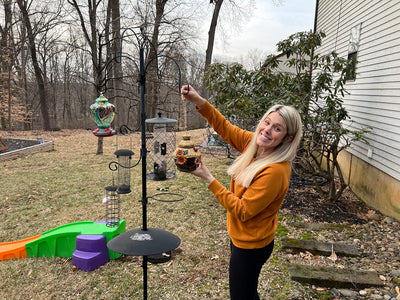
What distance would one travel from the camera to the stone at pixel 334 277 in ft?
9.36

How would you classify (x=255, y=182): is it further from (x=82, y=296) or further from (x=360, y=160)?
(x=360, y=160)

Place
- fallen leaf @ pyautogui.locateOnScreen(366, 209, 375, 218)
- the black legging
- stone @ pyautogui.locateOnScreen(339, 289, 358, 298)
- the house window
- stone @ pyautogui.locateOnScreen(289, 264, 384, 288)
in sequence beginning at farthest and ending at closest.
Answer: the house window
fallen leaf @ pyautogui.locateOnScreen(366, 209, 375, 218)
stone @ pyautogui.locateOnScreen(289, 264, 384, 288)
stone @ pyautogui.locateOnScreen(339, 289, 358, 298)
the black legging

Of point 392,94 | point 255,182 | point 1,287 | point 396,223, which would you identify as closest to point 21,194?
point 1,287

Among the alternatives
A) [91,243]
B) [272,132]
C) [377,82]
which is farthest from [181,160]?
[377,82]

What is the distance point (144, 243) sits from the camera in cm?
184

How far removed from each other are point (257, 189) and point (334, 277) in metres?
2.15

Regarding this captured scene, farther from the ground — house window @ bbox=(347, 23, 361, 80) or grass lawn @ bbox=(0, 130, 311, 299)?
house window @ bbox=(347, 23, 361, 80)

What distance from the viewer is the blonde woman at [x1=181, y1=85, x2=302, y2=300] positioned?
1568 millimetres

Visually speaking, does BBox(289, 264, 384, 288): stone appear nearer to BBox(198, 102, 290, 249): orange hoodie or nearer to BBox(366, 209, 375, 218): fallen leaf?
BBox(198, 102, 290, 249): orange hoodie

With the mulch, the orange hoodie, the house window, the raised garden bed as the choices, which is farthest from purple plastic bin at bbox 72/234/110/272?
the raised garden bed

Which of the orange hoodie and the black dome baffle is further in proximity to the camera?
the black dome baffle

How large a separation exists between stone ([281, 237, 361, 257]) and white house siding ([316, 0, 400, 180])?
172 cm

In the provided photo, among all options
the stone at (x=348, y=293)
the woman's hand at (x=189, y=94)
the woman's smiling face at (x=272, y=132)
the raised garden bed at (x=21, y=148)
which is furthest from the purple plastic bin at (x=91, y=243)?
the raised garden bed at (x=21, y=148)

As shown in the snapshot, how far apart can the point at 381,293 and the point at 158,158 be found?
272cm
